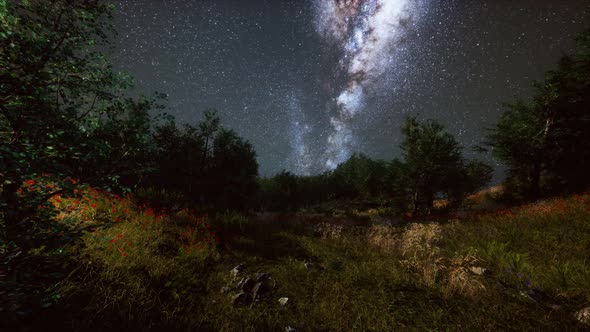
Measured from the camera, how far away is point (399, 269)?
5223 mm

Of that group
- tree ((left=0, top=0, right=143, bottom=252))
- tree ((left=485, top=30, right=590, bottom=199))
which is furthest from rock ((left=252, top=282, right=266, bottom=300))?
tree ((left=485, top=30, right=590, bottom=199))

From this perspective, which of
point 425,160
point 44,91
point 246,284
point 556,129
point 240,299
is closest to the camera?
point 44,91

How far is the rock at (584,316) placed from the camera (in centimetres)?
309

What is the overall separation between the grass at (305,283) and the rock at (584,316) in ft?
0.29

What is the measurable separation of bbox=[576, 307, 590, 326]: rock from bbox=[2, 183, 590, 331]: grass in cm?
9

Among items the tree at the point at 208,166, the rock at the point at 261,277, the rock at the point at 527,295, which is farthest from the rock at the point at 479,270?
the tree at the point at 208,166

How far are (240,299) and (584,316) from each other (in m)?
5.38

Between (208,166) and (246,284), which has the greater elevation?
(208,166)

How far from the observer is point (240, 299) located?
409cm

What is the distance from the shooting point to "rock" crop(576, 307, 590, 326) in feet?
10.2

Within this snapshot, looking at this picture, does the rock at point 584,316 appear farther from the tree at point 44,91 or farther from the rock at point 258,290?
the tree at point 44,91

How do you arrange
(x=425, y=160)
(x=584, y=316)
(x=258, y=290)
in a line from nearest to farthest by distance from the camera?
(x=584, y=316)
(x=258, y=290)
(x=425, y=160)

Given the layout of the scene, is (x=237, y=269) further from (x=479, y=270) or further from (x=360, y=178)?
(x=360, y=178)

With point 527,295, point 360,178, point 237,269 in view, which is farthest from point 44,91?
point 360,178
